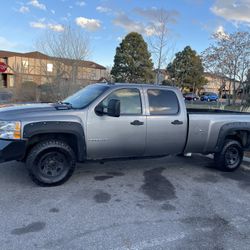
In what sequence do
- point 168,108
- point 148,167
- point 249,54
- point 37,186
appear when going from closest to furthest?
point 37,186 → point 168,108 → point 148,167 → point 249,54

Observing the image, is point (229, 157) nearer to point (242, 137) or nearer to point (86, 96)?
point (242, 137)

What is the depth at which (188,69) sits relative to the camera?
127ft

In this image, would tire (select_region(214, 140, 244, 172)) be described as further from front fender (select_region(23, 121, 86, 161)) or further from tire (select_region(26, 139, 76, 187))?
tire (select_region(26, 139, 76, 187))

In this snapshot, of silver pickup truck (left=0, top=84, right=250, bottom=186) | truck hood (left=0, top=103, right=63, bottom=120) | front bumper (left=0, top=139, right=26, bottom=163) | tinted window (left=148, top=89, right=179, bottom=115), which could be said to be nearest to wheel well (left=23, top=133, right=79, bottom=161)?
silver pickup truck (left=0, top=84, right=250, bottom=186)

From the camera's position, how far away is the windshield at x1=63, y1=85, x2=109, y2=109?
505 centimetres

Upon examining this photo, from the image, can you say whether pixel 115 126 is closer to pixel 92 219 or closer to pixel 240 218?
pixel 92 219

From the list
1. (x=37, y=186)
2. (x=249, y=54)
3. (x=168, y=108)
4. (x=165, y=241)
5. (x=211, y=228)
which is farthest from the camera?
(x=249, y=54)

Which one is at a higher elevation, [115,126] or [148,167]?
[115,126]

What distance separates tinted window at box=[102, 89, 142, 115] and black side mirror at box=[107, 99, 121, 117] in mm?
340

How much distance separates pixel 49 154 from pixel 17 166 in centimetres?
144

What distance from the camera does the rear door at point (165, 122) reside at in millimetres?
5320

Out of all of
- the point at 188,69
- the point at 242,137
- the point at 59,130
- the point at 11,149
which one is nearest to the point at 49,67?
the point at 242,137

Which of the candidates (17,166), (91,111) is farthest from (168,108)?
(17,166)

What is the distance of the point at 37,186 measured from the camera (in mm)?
4742
